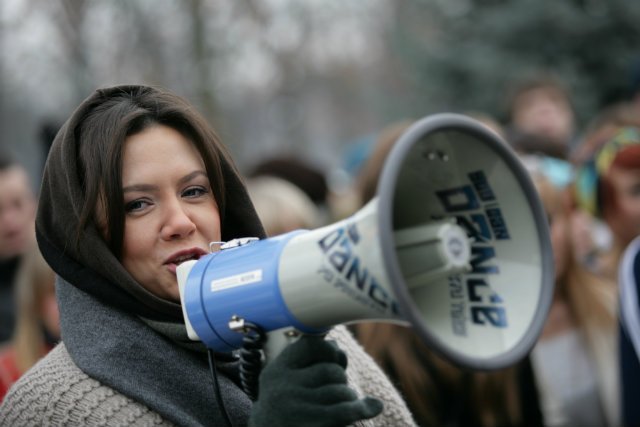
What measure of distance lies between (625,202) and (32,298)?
2.69 meters

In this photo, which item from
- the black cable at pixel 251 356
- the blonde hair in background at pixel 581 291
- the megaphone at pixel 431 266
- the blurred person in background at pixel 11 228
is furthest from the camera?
the blurred person in background at pixel 11 228

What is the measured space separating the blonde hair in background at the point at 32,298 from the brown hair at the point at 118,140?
6.26 feet

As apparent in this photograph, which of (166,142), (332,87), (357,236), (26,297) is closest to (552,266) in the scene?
(357,236)

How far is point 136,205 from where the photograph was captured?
2.17m

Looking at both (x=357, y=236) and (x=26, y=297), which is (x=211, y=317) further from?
(x=26, y=297)

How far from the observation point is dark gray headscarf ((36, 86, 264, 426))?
2.15 meters

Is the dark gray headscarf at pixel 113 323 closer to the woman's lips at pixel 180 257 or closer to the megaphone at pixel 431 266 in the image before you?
the woman's lips at pixel 180 257

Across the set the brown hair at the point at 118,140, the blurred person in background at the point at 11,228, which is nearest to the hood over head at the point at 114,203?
the brown hair at the point at 118,140

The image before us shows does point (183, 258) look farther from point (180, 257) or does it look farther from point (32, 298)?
point (32, 298)

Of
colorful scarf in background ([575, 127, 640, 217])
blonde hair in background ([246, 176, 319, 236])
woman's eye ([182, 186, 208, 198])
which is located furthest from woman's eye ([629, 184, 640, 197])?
woman's eye ([182, 186, 208, 198])

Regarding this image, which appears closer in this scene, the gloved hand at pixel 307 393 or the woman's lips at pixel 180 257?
the gloved hand at pixel 307 393

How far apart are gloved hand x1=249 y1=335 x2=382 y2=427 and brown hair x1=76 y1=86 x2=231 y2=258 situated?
561mm

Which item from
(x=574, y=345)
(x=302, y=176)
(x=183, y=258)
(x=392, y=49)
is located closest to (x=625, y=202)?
(x=574, y=345)

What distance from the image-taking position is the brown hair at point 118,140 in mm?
2141
